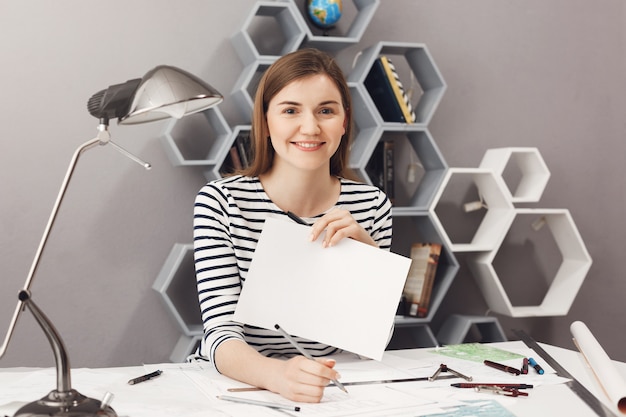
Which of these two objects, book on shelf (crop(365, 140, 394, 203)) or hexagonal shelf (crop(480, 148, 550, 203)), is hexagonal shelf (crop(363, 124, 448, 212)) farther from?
hexagonal shelf (crop(480, 148, 550, 203))

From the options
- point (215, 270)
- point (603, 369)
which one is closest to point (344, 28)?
point (215, 270)

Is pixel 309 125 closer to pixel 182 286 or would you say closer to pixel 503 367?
pixel 503 367

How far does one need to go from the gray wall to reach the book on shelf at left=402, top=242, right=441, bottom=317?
1.09 ft

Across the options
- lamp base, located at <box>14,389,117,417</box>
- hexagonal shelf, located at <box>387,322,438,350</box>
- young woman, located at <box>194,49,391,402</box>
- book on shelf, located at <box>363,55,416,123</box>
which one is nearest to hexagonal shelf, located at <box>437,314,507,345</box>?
hexagonal shelf, located at <box>387,322,438,350</box>

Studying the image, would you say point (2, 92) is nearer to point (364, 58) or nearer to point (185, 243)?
point (185, 243)

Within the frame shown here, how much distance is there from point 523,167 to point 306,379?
2.13m

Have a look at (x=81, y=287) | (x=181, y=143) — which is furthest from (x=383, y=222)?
(x=81, y=287)

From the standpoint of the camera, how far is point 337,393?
3.84 ft

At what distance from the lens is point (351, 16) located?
9.23 ft

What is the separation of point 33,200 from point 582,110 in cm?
241

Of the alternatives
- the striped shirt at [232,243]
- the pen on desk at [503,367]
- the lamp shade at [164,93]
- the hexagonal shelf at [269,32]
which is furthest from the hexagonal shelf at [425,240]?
the lamp shade at [164,93]

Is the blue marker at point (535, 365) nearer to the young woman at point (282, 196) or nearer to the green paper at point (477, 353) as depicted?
the green paper at point (477, 353)

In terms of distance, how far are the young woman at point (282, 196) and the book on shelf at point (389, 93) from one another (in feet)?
2.79

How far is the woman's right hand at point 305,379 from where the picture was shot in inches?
43.6
